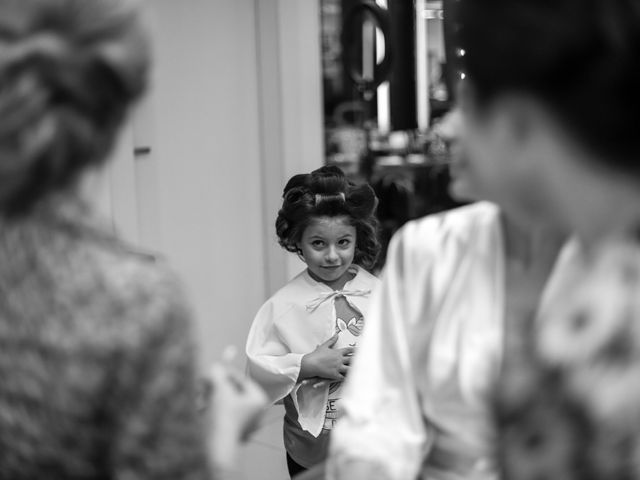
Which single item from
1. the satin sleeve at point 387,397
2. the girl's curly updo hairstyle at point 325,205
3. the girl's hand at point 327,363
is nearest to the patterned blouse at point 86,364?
the satin sleeve at point 387,397

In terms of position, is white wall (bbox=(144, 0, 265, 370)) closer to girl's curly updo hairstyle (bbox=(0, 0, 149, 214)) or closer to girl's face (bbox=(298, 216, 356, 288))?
girl's face (bbox=(298, 216, 356, 288))

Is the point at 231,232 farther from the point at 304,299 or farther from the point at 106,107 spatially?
the point at 106,107

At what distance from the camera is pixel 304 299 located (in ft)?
7.11

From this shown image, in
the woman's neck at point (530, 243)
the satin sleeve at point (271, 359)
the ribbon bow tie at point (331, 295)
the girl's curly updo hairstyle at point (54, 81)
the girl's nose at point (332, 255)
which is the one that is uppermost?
the girl's curly updo hairstyle at point (54, 81)

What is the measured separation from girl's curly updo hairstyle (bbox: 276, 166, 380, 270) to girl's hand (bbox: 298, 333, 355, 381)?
31 centimetres

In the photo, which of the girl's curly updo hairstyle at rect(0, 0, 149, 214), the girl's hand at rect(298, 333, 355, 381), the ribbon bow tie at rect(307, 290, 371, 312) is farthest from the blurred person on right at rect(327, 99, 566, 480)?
the ribbon bow tie at rect(307, 290, 371, 312)

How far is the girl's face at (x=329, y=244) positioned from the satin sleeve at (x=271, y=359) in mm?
178

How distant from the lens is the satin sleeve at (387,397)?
101cm

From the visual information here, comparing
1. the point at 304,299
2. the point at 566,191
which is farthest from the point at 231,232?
the point at 566,191

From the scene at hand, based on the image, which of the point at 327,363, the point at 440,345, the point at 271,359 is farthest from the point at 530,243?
the point at 271,359

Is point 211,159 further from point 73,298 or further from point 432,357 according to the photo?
point 73,298

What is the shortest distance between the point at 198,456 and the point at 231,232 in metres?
2.70

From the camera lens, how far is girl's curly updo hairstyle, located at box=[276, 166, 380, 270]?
2094 mm

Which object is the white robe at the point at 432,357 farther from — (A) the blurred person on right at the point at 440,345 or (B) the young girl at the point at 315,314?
(B) the young girl at the point at 315,314
